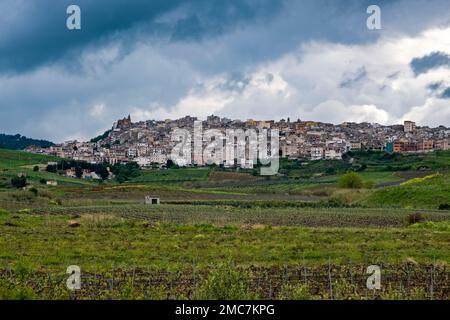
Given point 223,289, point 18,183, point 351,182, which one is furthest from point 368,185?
point 223,289

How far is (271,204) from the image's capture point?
84000 mm

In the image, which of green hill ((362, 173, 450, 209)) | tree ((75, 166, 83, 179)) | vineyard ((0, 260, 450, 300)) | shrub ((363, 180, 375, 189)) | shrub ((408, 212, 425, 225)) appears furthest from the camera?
tree ((75, 166, 83, 179))

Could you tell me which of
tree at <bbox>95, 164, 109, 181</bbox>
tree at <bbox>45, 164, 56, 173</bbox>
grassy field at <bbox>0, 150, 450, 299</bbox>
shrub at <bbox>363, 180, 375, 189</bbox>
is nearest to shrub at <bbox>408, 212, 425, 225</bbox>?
grassy field at <bbox>0, 150, 450, 299</bbox>

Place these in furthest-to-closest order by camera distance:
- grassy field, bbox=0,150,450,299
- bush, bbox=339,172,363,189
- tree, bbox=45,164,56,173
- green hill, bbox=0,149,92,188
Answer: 1. tree, bbox=45,164,56,173
2. green hill, bbox=0,149,92,188
3. bush, bbox=339,172,363,189
4. grassy field, bbox=0,150,450,299

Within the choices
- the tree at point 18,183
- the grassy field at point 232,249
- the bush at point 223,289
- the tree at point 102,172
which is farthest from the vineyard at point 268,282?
the tree at point 102,172

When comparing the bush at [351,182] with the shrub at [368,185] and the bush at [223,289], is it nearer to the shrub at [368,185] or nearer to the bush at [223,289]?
the shrub at [368,185]

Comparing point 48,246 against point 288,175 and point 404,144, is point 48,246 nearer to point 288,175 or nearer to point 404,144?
point 288,175

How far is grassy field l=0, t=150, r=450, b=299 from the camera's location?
2180 cm

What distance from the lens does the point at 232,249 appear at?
3600cm

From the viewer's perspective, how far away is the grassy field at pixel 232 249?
2180 cm

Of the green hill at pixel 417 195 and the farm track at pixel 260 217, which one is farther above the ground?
the green hill at pixel 417 195

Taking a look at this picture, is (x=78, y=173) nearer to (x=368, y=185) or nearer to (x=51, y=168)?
(x=51, y=168)

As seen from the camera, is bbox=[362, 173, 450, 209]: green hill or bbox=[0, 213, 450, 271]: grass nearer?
bbox=[0, 213, 450, 271]: grass

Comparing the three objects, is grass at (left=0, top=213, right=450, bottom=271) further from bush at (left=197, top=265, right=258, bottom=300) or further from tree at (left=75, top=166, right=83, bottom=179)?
tree at (left=75, top=166, right=83, bottom=179)
